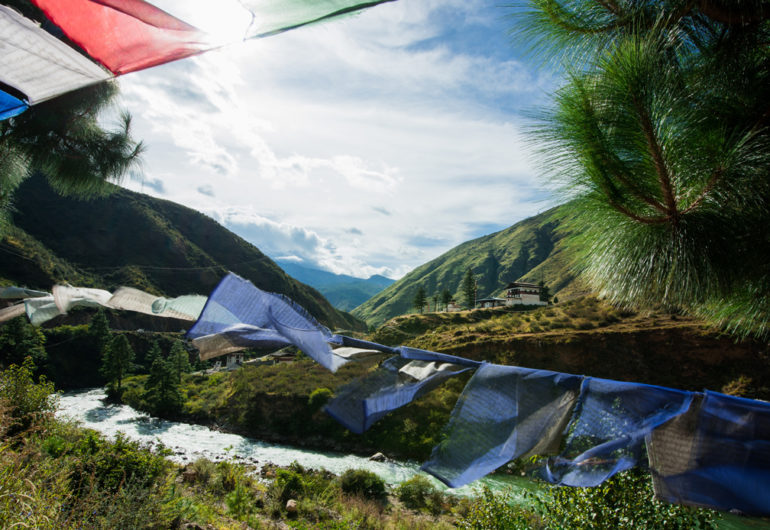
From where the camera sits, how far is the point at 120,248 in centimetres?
6819

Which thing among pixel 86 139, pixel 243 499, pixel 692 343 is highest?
pixel 86 139

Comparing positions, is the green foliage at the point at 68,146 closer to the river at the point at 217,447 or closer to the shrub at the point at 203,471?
the shrub at the point at 203,471

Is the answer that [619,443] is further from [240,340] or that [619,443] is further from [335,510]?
[335,510]

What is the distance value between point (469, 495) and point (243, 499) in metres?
10.9

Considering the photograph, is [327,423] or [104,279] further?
[104,279]

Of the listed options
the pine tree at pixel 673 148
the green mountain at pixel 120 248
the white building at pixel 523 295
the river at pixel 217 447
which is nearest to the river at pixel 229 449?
the river at pixel 217 447

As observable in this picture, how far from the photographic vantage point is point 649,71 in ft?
6.91

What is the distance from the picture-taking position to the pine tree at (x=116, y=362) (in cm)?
3772

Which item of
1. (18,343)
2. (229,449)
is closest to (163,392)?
(18,343)

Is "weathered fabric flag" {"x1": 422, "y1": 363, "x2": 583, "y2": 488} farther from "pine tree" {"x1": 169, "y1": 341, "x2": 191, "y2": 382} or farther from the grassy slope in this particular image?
"pine tree" {"x1": 169, "y1": 341, "x2": 191, "y2": 382}

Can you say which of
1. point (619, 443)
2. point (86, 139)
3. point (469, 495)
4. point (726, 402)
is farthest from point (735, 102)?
point (469, 495)

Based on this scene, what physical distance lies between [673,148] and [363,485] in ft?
55.6

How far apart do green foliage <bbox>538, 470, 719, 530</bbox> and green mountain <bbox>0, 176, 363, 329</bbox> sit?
5270cm

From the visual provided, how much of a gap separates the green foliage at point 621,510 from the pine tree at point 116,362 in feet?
145
